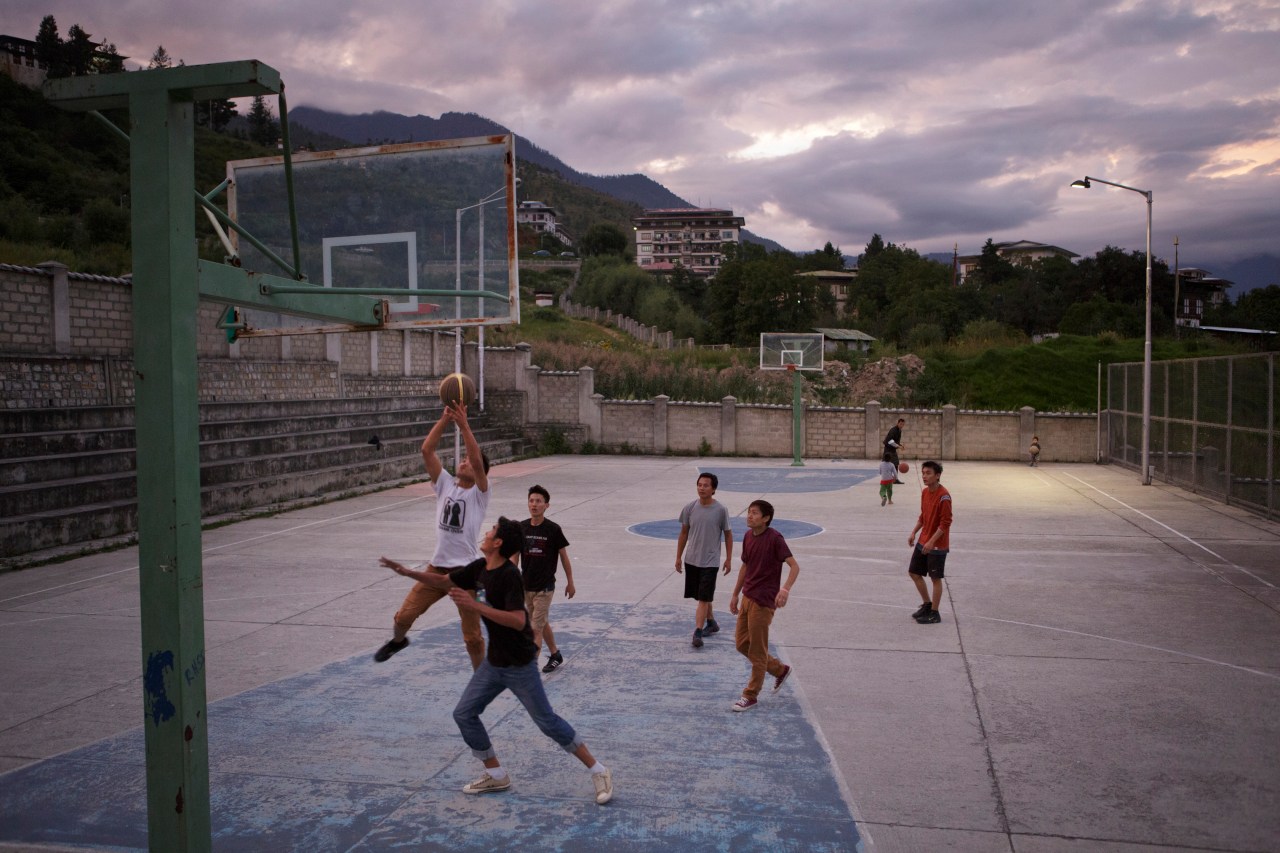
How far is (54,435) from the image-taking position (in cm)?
1683

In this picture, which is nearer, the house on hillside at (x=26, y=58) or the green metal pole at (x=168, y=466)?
the green metal pole at (x=168, y=466)

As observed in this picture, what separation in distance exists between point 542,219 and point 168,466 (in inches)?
7527

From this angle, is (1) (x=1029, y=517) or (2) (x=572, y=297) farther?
(2) (x=572, y=297)

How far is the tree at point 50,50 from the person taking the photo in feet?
315

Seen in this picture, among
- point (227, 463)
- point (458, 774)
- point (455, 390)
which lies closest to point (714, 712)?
point (458, 774)

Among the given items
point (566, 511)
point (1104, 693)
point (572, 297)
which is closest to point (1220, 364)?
point (566, 511)

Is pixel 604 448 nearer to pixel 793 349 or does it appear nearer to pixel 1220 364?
pixel 793 349

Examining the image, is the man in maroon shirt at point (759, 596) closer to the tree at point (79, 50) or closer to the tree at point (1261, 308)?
the tree at point (1261, 308)

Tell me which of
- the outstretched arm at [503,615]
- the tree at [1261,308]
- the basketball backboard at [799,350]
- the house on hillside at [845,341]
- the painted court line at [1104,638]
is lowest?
the painted court line at [1104,638]

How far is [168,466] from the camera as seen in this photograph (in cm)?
429

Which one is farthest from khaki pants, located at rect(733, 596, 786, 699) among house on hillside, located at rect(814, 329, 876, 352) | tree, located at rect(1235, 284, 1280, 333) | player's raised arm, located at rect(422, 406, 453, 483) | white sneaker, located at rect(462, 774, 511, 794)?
tree, located at rect(1235, 284, 1280, 333)

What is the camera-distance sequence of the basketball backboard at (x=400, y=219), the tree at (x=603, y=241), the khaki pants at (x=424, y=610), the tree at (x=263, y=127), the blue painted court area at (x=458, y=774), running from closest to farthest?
1. the blue painted court area at (x=458, y=774)
2. the khaki pants at (x=424, y=610)
3. the basketball backboard at (x=400, y=219)
4. the tree at (x=263, y=127)
5. the tree at (x=603, y=241)

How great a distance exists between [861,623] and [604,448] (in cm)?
2484

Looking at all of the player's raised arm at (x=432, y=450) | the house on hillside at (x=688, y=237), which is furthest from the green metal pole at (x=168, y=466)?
the house on hillside at (x=688, y=237)
